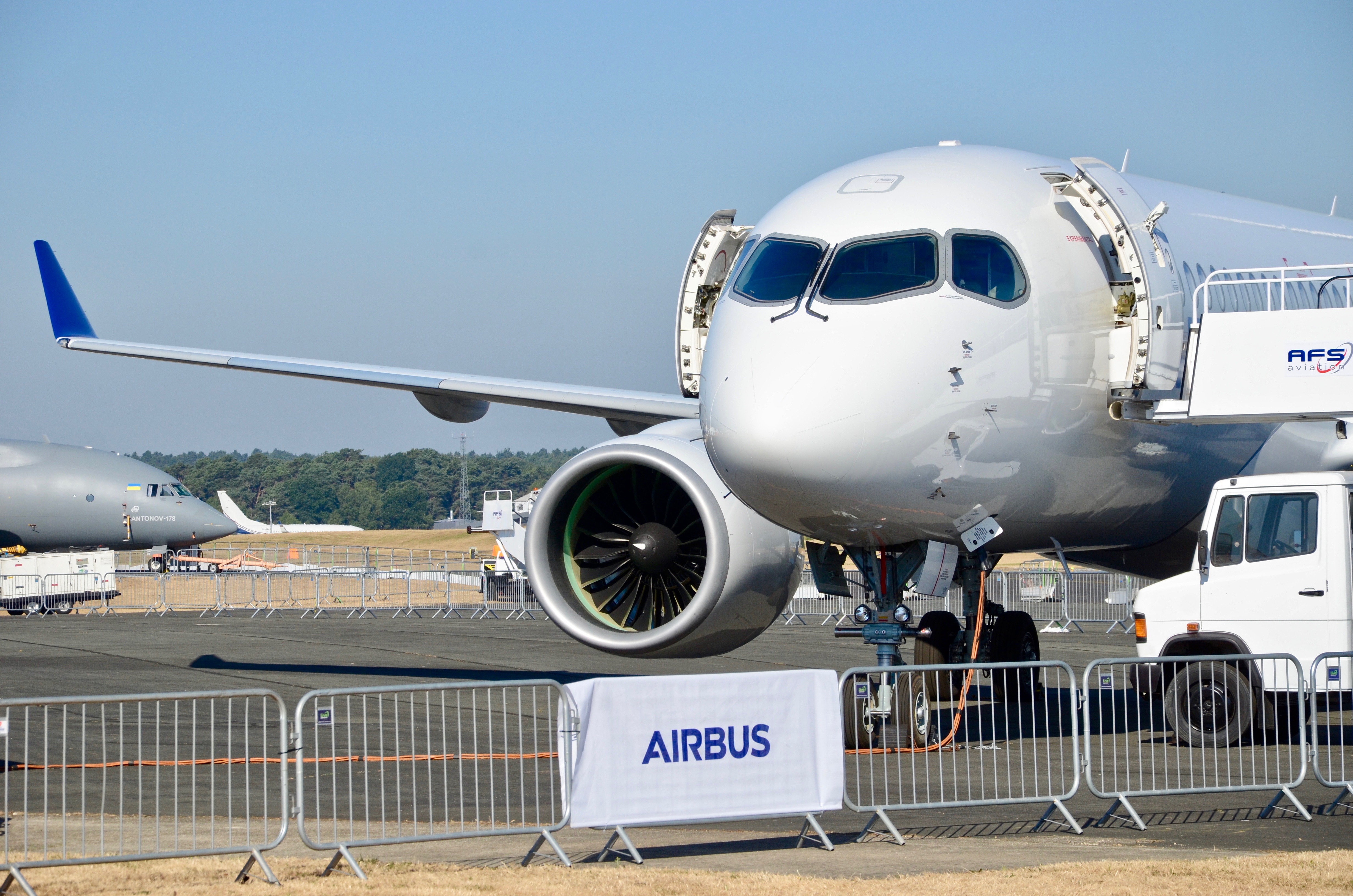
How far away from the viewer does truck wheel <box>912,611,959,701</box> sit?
41.4 feet

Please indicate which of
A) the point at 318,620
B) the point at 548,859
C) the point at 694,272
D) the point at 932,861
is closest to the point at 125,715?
the point at 694,272

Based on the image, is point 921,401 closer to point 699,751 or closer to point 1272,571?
point 699,751

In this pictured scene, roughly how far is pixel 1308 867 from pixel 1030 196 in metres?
5.44

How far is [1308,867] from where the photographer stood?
270 inches

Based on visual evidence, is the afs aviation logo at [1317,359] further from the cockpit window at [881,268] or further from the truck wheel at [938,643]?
the truck wheel at [938,643]

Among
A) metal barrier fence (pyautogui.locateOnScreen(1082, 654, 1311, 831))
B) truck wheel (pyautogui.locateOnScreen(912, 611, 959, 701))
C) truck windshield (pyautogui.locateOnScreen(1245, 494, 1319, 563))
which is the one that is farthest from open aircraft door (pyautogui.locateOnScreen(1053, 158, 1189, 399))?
truck wheel (pyautogui.locateOnScreen(912, 611, 959, 701))

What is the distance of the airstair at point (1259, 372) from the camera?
1046cm

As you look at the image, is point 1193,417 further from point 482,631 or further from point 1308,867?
point 482,631

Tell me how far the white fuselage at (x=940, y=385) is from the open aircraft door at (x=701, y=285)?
1.11 m

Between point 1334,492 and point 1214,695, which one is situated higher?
point 1334,492

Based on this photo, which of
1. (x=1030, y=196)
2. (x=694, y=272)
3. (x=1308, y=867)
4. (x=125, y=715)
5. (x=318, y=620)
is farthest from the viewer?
(x=318, y=620)

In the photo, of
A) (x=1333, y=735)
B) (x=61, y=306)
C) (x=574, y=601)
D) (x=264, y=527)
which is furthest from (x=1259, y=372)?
(x=264, y=527)

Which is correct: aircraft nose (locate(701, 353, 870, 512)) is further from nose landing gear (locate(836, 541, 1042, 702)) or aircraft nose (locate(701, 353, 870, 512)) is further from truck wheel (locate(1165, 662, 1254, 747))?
truck wheel (locate(1165, 662, 1254, 747))

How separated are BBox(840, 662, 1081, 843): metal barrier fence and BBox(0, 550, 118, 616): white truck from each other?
2850cm
